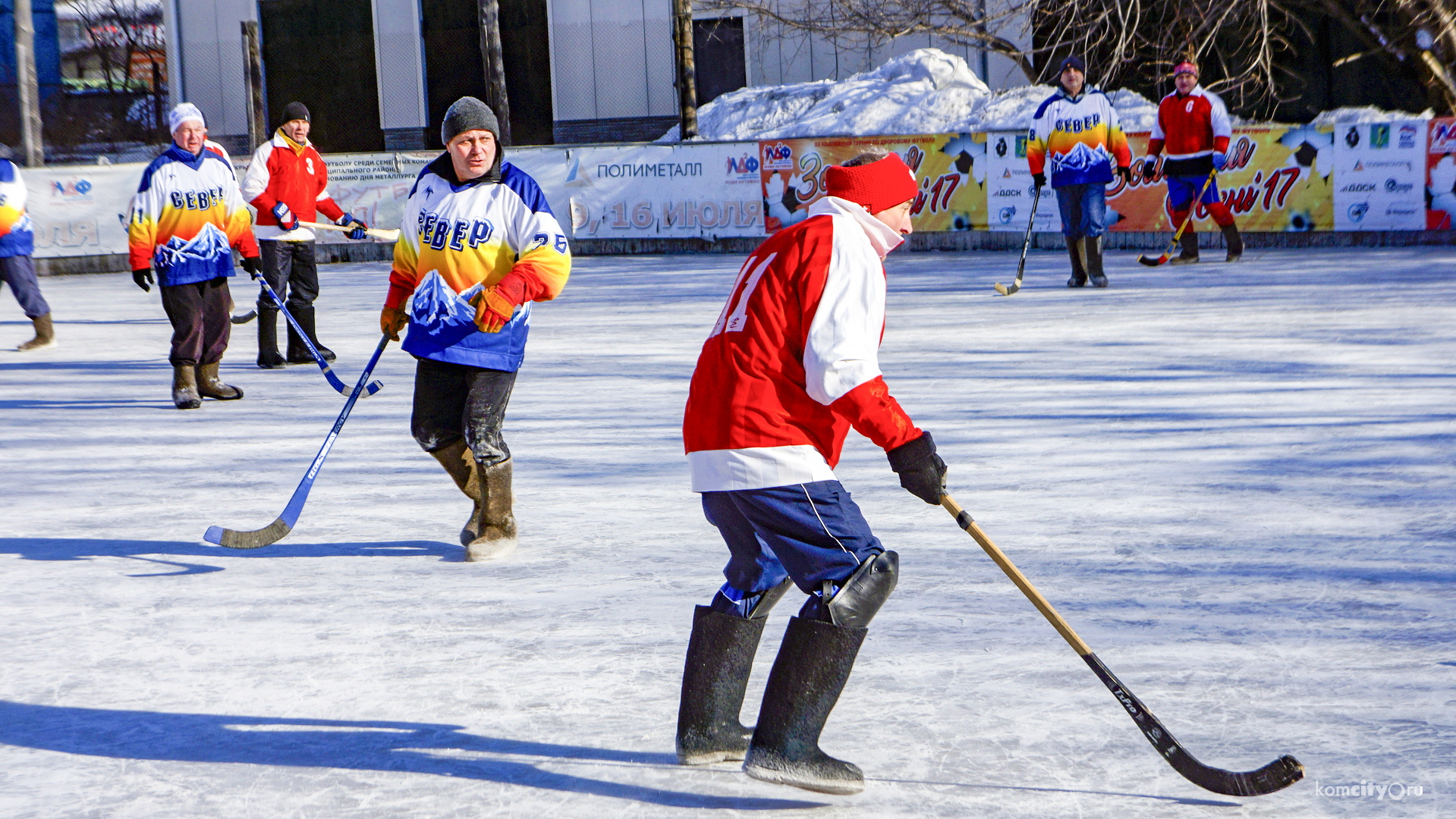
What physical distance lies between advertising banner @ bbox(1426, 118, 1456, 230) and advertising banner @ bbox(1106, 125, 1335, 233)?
824 mm

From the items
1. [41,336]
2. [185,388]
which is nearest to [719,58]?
[41,336]

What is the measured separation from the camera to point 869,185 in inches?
106

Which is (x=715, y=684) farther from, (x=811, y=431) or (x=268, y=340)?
(x=268, y=340)

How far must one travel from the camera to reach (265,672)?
3.60m

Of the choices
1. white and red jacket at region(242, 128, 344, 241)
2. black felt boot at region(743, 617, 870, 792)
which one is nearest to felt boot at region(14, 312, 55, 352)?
white and red jacket at region(242, 128, 344, 241)

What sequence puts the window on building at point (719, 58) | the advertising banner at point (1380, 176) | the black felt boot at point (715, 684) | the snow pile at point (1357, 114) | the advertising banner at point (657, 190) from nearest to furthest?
the black felt boot at point (715, 684), the advertising banner at point (1380, 176), the advertising banner at point (657, 190), the snow pile at point (1357, 114), the window on building at point (719, 58)

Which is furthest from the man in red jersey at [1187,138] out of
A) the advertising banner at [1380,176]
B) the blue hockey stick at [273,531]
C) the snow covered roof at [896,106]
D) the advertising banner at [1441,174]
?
the blue hockey stick at [273,531]

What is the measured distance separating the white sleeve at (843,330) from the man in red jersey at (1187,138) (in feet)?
32.4

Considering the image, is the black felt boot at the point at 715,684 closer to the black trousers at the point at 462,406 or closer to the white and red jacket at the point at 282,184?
the black trousers at the point at 462,406

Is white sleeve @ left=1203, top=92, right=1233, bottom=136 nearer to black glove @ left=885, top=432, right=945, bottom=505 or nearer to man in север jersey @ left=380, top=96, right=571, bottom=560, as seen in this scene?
man in север jersey @ left=380, top=96, right=571, bottom=560

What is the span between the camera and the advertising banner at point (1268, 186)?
13281 mm

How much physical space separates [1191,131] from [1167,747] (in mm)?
10098

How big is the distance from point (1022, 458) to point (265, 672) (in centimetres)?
321

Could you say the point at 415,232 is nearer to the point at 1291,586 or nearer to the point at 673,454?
the point at 673,454
